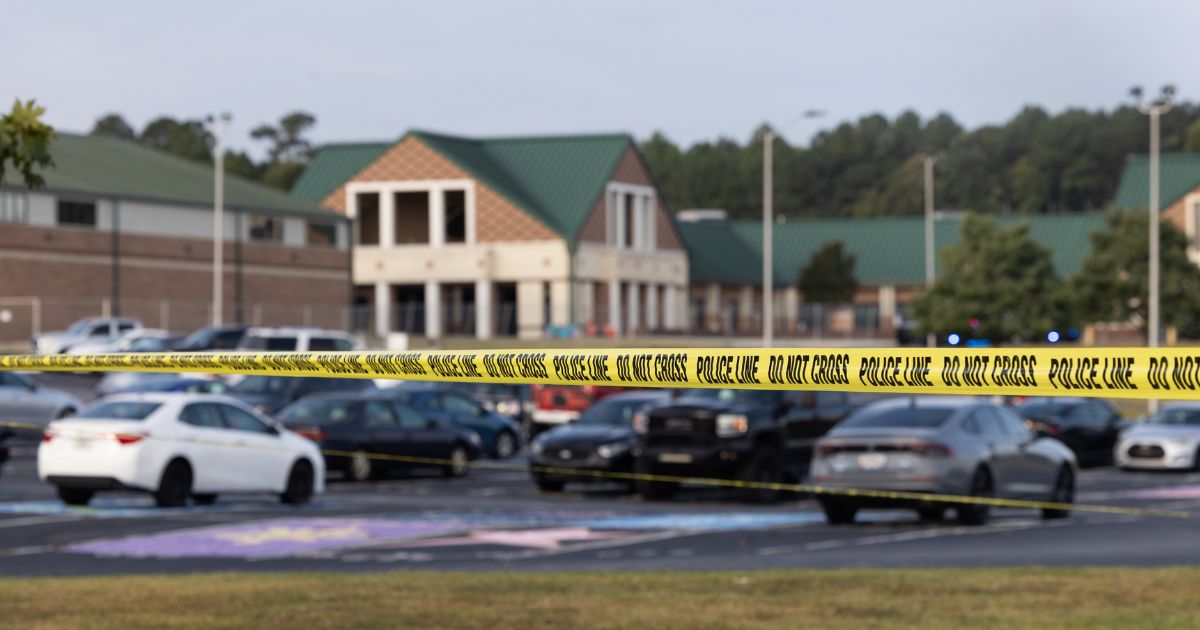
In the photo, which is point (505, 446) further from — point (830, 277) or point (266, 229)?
point (830, 277)

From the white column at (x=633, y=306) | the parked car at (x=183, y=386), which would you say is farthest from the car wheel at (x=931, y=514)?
the white column at (x=633, y=306)

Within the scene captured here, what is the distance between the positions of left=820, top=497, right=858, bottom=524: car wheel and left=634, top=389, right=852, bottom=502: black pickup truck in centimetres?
416

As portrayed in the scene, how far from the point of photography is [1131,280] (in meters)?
78.6

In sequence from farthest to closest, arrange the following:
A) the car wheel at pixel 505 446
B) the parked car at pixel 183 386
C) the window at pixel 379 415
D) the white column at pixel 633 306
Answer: the white column at pixel 633 306 < the car wheel at pixel 505 446 < the parked car at pixel 183 386 < the window at pixel 379 415

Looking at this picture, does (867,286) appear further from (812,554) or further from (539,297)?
(812,554)

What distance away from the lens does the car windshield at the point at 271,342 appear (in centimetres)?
4791

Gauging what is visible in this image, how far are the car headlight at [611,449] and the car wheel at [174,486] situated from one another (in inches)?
259

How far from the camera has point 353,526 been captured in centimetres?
2123

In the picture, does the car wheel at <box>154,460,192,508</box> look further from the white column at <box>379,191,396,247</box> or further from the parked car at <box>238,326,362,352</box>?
the white column at <box>379,191,396,247</box>

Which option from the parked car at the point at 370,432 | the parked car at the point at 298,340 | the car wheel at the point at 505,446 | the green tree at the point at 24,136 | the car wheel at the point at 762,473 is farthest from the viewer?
the parked car at the point at 298,340

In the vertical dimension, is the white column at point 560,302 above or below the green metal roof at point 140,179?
below

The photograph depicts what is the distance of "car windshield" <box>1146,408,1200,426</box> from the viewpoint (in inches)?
1453

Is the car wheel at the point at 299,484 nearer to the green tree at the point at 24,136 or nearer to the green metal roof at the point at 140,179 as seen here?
the green tree at the point at 24,136

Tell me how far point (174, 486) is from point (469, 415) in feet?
43.1
